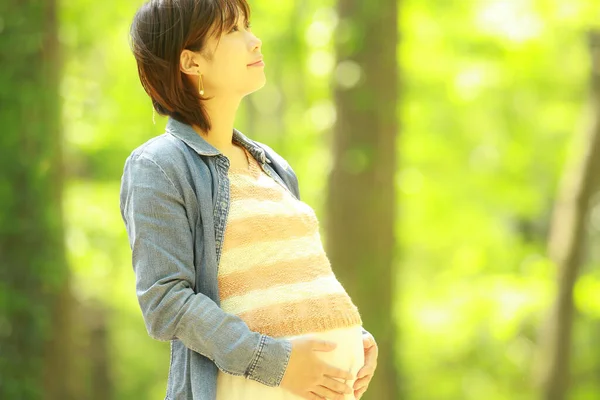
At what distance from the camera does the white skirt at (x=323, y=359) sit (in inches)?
64.8

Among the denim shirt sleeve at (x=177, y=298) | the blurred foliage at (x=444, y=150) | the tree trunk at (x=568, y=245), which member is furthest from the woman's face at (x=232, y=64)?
the tree trunk at (x=568, y=245)

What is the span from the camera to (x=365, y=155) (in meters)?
4.44

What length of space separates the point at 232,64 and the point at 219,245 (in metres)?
0.41

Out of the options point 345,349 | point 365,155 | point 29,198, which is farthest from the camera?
point 29,198

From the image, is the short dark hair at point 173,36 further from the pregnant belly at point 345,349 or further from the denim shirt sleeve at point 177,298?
the pregnant belly at point 345,349

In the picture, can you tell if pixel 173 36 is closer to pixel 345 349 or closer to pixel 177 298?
pixel 177 298

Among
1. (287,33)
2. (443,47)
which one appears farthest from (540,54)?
(287,33)

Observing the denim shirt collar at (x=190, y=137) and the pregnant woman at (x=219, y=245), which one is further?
the denim shirt collar at (x=190, y=137)

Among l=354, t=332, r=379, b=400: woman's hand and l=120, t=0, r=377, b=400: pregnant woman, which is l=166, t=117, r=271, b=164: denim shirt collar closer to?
l=120, t=0, r=377, b=400: pregnant woman

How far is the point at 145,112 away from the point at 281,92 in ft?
9.85

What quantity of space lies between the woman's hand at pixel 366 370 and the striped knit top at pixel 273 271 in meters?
0.11

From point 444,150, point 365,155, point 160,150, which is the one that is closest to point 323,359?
point 160,150

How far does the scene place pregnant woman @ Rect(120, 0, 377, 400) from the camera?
1.56m

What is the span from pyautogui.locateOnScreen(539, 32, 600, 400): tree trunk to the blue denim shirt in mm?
6108
